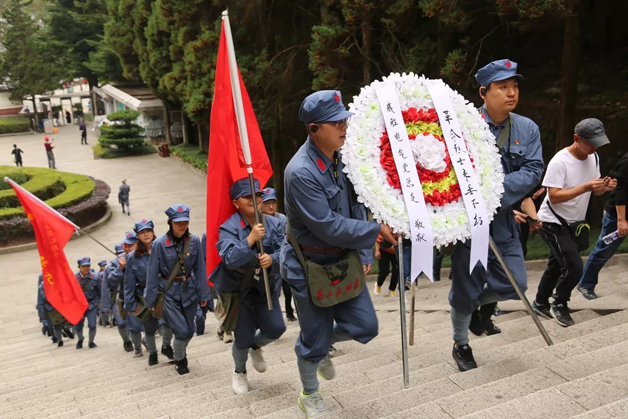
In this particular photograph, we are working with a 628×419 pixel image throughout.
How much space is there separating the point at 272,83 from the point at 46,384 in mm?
9524

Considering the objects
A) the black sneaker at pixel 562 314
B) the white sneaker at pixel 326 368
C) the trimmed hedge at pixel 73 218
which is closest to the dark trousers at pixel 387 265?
the black sneaker at pixel 562 314

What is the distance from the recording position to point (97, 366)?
8773mm

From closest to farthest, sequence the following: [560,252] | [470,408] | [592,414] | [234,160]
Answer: [592,414]
[470,408]
[234,160]
[560,252]

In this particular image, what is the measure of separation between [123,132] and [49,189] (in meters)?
9.83

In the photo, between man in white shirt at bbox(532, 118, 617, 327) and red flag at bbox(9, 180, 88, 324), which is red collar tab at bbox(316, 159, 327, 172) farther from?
red flag at bbox(9, 180, 88, 324)

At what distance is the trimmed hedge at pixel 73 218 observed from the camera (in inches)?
825

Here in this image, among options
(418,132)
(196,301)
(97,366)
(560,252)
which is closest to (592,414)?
(418,132)

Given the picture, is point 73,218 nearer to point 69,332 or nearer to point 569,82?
point 69,332

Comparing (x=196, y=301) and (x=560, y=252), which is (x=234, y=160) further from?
(x=560, y=252)

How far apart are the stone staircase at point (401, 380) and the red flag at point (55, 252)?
93 cm

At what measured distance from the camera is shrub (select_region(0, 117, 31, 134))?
46.2 metres

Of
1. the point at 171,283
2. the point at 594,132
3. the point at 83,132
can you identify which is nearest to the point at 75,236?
the point at 171,283

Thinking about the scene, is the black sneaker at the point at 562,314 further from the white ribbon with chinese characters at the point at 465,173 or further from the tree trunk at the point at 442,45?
the tree trunk at the point at 442,45

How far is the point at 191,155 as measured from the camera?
3139cm
